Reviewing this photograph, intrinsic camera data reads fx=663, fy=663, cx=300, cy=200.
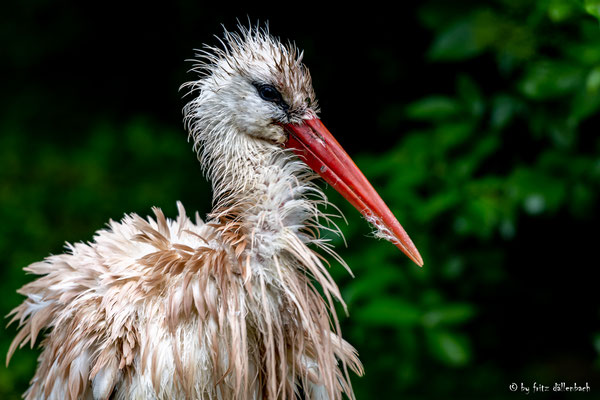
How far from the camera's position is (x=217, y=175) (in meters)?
1.58

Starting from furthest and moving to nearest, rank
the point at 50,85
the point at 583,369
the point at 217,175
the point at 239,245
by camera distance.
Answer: the point at 50,85, the point at 583,369, the point at 217,175, the point at 239,245

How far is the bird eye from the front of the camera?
60.6 inches

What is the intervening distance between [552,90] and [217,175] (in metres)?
1.46

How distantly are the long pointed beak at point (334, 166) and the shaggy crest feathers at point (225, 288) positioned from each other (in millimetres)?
30

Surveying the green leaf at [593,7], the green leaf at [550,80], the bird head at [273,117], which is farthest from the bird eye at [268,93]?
the green leaf at [550,80]

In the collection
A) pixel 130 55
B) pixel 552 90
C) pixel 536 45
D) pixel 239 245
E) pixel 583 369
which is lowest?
pixel 583 369

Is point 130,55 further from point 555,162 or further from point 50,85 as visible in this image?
point 555,162

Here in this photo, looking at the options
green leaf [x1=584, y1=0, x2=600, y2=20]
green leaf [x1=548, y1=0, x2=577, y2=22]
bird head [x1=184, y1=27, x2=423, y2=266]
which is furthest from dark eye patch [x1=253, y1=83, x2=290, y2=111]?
green leaf [x1=548, y1=0, x2=577, y2=22]

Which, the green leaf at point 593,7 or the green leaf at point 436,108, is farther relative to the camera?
the green leaf at point 436,108

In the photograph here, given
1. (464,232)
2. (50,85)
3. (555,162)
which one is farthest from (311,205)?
(50,85)

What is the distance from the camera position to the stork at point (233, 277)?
143cm

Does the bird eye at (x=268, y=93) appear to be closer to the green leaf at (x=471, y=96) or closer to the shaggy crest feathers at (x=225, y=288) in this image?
the shaggy crest feathers at (x=225, y=288)

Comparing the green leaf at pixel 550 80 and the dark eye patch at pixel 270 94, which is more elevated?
the dark eye patch at pixel 270 94

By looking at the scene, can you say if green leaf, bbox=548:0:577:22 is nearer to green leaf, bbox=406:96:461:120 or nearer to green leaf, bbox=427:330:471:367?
green leaf, bbox=406:96:461:120
